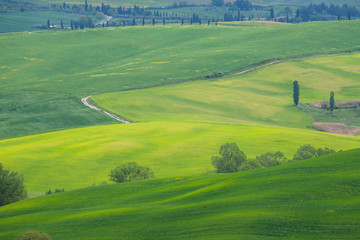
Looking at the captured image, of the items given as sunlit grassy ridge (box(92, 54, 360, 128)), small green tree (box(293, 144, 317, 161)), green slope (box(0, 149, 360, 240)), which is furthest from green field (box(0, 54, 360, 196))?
green slope (box(0, 149, 360, 240))

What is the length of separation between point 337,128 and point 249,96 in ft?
111

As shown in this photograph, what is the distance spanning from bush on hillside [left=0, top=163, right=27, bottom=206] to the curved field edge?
24.0 ft

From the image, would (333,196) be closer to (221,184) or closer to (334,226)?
(334,226)

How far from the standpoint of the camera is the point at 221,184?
162 ft

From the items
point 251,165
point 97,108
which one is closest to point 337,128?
point 97,108

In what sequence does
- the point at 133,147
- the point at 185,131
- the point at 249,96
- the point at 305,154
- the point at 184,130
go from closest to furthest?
the point at 305,154
the point at 133,147
the point at 185,131
the point at 184,130
the point at 249,96

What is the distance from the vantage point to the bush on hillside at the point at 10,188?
63.4 metres

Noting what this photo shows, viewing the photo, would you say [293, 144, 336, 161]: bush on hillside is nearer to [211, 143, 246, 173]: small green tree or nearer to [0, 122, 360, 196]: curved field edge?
[211, 143, 246, 173]: small green tree

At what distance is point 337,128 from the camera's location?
407 ft

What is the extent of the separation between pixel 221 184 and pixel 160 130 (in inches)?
2316

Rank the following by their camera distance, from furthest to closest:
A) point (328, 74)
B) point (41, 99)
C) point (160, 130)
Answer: point (328, 74), point (41, 99), point (160, 130)

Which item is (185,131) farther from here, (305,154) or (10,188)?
(10,188)

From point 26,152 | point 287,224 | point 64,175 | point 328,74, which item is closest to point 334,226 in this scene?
point 287,224

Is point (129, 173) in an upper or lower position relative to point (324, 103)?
upper
